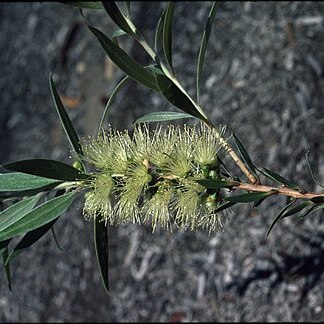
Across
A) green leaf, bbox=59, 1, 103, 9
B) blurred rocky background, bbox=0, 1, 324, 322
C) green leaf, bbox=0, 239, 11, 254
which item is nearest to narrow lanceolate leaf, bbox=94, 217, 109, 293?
green leaf, bbox=0, 239, 11, 254

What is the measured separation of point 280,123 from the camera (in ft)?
10.3

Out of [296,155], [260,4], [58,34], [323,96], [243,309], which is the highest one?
[58,34]

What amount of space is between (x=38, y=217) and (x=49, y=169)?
15 centimetres

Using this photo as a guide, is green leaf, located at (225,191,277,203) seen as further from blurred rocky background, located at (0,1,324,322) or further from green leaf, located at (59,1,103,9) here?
blurred rocky background, located at (0,1,324,322)

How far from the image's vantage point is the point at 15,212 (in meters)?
1.66

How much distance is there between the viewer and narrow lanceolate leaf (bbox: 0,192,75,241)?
1521 mm

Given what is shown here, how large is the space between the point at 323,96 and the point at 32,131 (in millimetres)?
2113

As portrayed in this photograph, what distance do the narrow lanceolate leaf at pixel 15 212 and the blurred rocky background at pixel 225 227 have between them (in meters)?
1.29

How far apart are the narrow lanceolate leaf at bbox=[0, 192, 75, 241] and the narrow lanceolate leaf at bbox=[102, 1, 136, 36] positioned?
43 centimetres

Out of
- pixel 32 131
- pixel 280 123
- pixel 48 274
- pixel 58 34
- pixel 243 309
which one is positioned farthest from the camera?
pixel 58 34

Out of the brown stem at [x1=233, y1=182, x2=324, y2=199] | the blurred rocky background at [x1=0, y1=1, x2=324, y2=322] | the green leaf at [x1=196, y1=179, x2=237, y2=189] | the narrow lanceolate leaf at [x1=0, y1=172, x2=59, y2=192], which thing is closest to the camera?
the green leaf at [x1=196, y1=179, x2=237, y2=189]

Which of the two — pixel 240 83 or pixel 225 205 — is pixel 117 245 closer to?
pixel 240 83

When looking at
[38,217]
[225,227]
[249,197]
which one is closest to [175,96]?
[249,197]

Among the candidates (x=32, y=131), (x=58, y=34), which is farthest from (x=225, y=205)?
(x=58, y=34)
